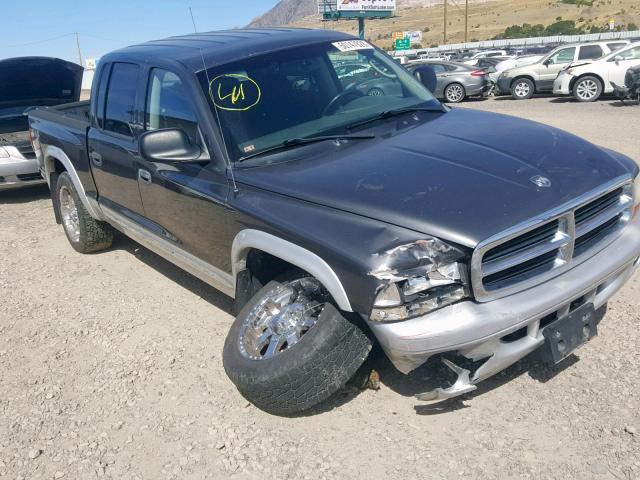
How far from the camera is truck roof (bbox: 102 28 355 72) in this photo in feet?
12.4

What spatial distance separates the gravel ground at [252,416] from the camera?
2.81 m

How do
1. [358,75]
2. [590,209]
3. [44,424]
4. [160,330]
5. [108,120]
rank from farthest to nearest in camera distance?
[108,120], [160,330], [358,75], [44,424], [590,209]

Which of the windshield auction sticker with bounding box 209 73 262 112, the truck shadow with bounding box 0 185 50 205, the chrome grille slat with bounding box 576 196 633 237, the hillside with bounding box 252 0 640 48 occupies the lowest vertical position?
the hillside with bounding box 252 0 640 48

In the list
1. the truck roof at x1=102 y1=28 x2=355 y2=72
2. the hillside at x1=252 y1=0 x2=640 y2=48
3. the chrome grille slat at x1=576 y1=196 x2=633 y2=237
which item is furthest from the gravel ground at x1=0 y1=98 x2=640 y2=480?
the hillside at x1=252 y1=0 x2=640 y2=48

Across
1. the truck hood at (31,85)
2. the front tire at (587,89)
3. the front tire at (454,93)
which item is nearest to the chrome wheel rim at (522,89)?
the front tire at (454,93)

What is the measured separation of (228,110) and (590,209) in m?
2.00

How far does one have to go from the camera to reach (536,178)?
284cm

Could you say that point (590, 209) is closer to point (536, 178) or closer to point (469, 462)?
point (536, 178)

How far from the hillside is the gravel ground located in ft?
→ 244

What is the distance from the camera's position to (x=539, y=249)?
2.70 meters

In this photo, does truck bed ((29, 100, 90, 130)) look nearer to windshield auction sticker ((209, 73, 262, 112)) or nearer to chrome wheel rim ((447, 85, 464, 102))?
windshield auction sticker ((209, 73, 262, 112))

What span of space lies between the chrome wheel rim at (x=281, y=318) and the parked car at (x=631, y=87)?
13712 mm

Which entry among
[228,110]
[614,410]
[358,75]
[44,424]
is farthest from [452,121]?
[44,424]

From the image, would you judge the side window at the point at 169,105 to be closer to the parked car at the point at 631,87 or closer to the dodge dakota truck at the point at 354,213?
the dodge dakota truck at the point at 354,213
